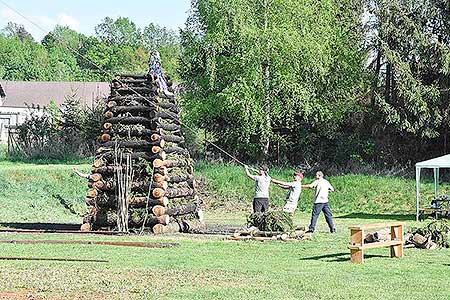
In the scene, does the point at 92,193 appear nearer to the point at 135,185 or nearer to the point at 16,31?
the point at 135,185

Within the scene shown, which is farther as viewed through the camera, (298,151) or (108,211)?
(298,151)

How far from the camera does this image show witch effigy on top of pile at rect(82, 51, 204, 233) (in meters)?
23.2

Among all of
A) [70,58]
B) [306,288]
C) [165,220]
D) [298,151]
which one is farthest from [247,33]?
[70,58]

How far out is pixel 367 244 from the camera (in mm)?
15477

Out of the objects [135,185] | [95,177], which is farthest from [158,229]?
[95,177]

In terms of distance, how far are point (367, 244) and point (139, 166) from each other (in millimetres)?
9593

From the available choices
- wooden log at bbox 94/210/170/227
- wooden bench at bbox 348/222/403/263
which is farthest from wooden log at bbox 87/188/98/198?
wooden bench at bbox 348/222/403/263

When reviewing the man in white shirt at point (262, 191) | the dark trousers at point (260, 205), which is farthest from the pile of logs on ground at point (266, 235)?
the man in white shirt at point (262, 191)

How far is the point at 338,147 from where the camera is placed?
43.4m

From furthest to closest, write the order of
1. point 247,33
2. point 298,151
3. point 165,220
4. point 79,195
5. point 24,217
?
point 298,151 < point 247,33 < point 79,195 < point 24,217 < point 165,220

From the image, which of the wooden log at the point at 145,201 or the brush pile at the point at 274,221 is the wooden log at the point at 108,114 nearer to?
the wooden log at the point at 145,201

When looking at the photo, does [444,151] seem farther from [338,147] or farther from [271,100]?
[271,100]

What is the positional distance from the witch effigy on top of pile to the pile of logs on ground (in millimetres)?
3268

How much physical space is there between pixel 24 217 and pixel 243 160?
18.5 m
